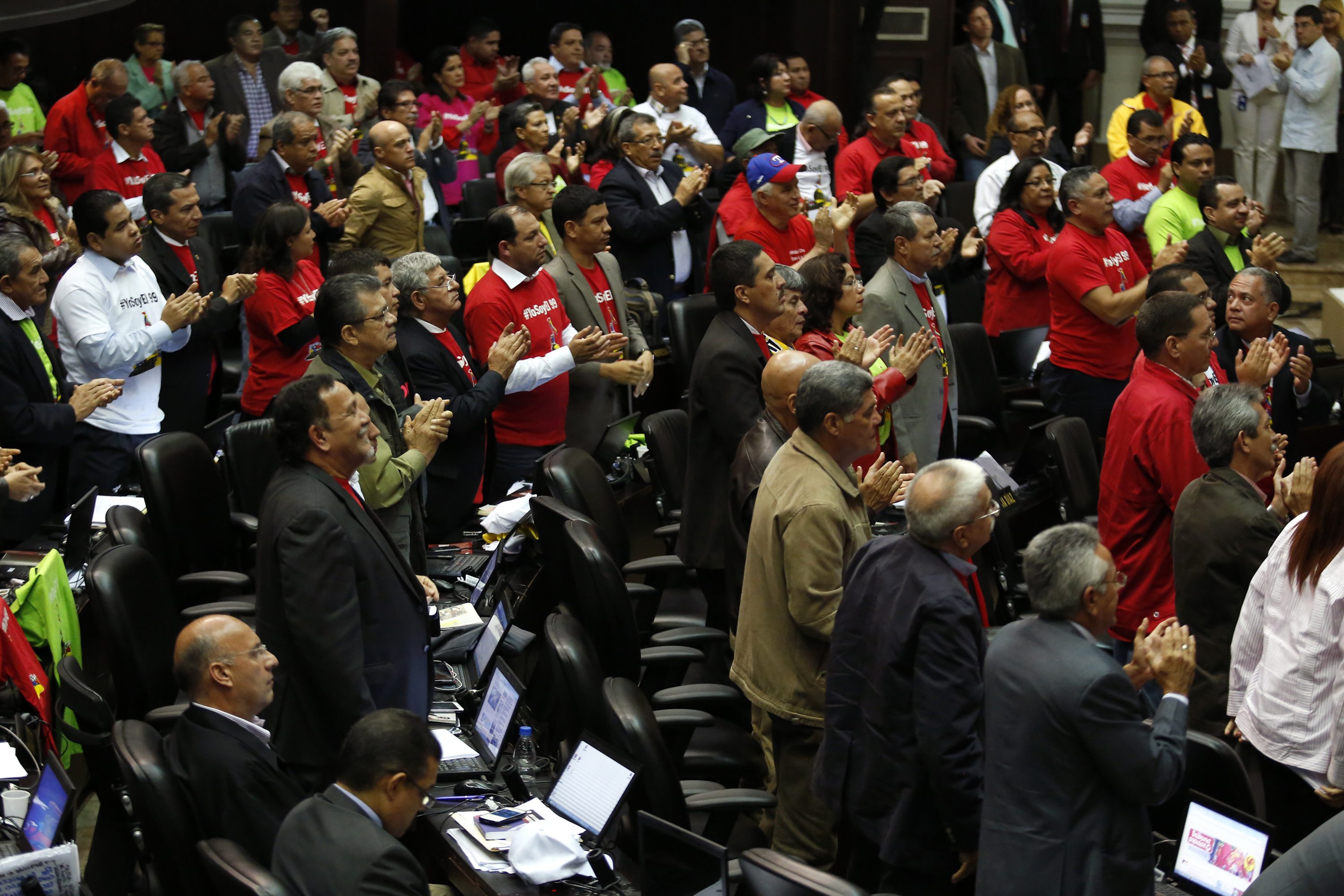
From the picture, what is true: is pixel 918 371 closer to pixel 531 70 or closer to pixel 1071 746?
pixel 1071 746

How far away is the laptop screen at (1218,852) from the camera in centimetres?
304

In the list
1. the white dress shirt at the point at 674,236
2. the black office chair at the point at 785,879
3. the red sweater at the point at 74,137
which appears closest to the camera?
the black office chair at the point at 785,879

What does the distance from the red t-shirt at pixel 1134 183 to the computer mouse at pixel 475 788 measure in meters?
5.60

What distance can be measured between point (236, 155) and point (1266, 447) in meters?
6.91

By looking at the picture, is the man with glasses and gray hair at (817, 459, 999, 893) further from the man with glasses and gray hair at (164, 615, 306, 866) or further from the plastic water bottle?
the man with glasses and gray hair at (164, 615, 306, 866)

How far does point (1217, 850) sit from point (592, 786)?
140 centimetres

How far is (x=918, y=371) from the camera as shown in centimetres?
571

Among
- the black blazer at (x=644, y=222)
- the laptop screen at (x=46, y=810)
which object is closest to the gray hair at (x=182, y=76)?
the black blazer at (x=644, y=222)

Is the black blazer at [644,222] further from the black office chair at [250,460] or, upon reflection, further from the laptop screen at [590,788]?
the laptop screen at [590,788]

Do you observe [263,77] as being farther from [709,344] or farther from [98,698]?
[98,698]

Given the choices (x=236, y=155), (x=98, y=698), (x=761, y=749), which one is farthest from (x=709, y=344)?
(x=236, y=155)

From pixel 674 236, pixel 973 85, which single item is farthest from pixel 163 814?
pixel 973 85

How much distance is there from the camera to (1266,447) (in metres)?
4.01

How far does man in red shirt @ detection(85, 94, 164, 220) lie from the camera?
7.57 m
